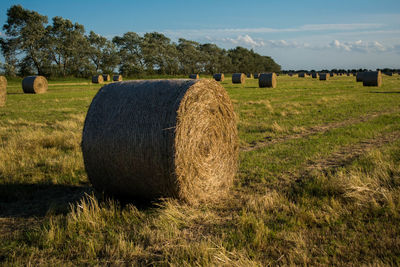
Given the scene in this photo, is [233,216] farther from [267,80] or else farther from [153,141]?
[267,80]

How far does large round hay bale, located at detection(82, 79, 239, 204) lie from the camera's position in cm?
471

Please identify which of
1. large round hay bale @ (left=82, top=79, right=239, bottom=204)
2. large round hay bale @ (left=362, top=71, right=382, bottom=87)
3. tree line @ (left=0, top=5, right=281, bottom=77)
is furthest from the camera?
tree line @ (left=0, top=5, right=281, bottom=77)

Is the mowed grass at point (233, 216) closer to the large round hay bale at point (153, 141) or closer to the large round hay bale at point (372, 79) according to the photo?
the large round hay bale at point (153, 141)

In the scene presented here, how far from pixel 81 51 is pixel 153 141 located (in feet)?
222

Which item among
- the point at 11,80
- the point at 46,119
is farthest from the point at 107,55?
the point at 46,119

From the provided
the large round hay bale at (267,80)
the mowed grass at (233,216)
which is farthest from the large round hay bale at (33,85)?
the mowed grass at (233,216)

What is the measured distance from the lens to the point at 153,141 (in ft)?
15.4

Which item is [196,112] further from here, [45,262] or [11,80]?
[11,80]

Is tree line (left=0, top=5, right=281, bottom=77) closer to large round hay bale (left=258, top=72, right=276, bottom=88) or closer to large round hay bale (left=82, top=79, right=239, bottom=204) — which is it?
large round hay bale (left=258, top=72, right=276, bottom=88)

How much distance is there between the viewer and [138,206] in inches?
204

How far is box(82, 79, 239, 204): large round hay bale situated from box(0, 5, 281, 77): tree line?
5701cm

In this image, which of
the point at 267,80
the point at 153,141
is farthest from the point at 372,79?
the point at 153,141

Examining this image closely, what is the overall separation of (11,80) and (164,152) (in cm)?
5448

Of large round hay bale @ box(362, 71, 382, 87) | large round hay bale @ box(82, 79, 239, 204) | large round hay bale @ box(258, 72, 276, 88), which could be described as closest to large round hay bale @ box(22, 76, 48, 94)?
large round hay bale @ box(258, 72, 276, 88)
